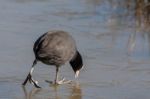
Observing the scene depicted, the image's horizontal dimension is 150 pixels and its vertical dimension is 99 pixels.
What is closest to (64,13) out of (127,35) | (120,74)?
(127,35)

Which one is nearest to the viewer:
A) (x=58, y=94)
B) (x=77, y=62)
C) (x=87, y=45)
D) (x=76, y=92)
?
(x=58, y=94)

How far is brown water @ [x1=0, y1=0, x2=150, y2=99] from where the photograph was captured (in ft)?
23.1

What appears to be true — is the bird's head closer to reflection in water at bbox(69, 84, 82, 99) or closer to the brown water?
the brown water

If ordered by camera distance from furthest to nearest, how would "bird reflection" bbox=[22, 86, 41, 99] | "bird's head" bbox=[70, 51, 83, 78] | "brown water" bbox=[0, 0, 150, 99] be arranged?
"bird's head" bbox=[70, 51, 83, 78] < "brown water" bbox=[0, 0, 150, 99] < "bird reflection" bbox=[22, 86, 41, 99]

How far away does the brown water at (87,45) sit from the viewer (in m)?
7.04

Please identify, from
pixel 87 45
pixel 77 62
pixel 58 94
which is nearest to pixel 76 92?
pixel 58 94

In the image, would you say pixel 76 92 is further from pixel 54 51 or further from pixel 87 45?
pixel 87 45

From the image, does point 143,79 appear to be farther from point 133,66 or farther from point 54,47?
point 54,47

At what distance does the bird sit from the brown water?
0.42 feet

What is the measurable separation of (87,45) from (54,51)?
1.55 metres

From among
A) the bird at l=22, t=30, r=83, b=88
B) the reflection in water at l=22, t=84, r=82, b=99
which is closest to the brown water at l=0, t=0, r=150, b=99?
the reflection in water at l=22, t=84, r=82, b=99

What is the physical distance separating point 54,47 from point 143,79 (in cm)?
111

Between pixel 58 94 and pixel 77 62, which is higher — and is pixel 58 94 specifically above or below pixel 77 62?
below

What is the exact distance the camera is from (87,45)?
8.66 metres
